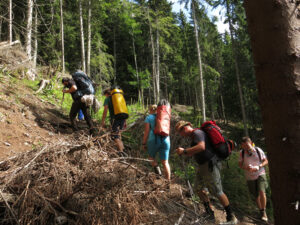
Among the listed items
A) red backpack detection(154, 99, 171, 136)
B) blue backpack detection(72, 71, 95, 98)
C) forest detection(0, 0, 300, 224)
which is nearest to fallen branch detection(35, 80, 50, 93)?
forest detection(0, 0, 300, 224)

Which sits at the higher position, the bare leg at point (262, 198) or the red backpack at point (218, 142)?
the red backpack at point (218, 142)

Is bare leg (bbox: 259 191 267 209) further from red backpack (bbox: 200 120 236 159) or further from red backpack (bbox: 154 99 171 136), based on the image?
red backpack (bbox: 154 99 171 136)

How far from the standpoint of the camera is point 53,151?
103 inches

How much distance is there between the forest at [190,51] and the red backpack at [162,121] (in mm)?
2742

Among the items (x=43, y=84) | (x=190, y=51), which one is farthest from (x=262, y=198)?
(x=190, y=51)

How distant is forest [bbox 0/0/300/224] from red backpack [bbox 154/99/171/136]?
274 cm

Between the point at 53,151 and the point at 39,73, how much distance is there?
9220mm

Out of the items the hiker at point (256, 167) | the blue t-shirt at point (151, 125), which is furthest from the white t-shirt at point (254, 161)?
the blue t-shirt at point (151, 125)

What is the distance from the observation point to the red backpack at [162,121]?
15.0 ft

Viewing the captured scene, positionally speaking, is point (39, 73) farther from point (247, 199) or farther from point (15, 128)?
point (247, 199)

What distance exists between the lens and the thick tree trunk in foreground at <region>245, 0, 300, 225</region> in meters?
1.03

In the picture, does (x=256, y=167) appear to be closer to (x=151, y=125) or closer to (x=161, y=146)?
(x=161, y=146)

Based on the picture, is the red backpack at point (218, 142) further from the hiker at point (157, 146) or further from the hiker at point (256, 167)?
the hiker at point (256, 167)

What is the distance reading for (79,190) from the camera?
2.30m
